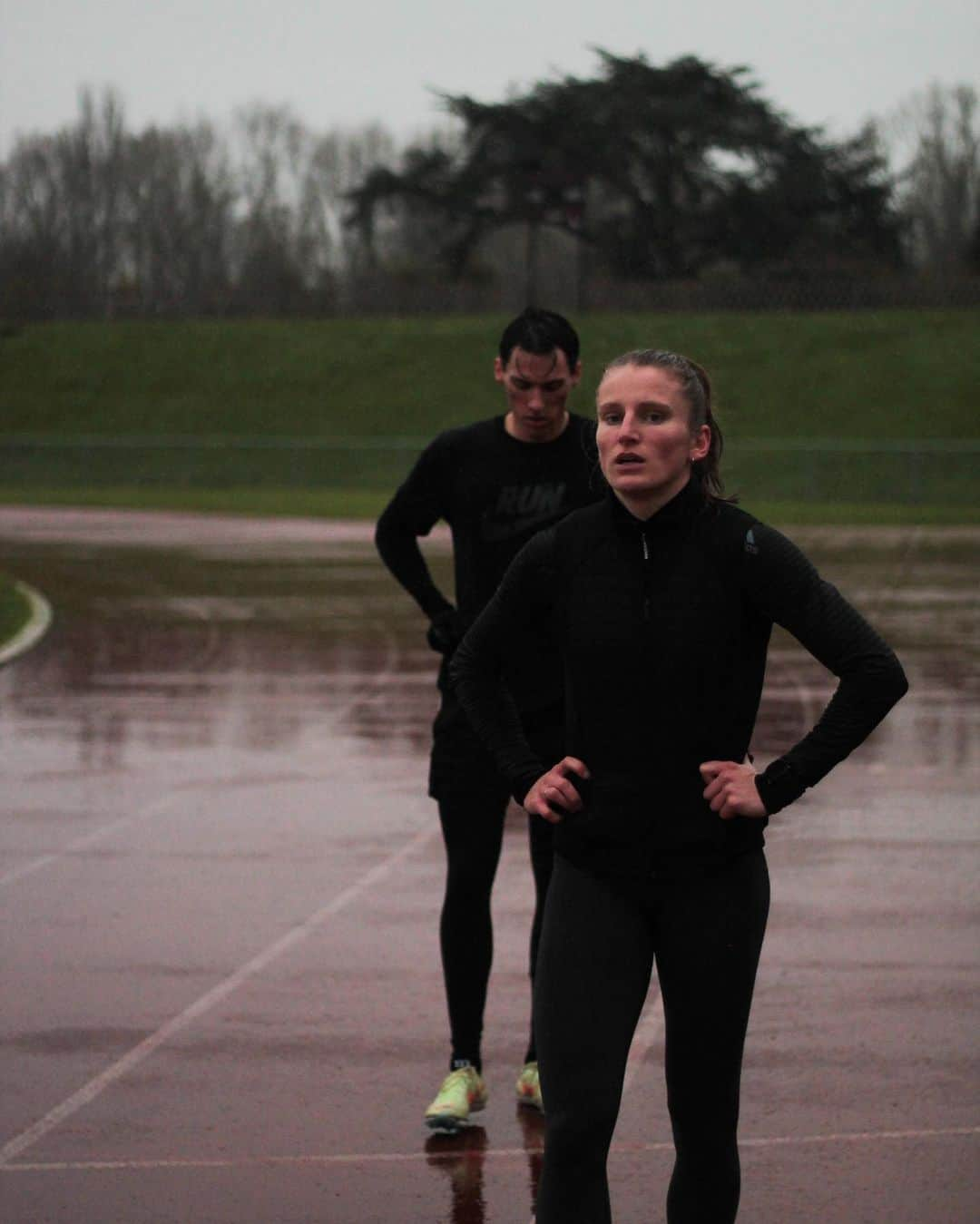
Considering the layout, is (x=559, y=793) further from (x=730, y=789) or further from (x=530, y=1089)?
(x=530, y=1089)

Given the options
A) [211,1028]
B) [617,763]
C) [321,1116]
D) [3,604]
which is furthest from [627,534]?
[3,604]

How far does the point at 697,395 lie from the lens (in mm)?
4027

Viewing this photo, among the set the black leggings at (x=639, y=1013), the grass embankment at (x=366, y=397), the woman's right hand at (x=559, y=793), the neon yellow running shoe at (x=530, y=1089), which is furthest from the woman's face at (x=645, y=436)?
the grass embankment at (x=366, y=397)

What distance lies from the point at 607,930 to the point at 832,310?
210 feet

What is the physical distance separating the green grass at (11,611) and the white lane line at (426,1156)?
13499mm

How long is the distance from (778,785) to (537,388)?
197cm

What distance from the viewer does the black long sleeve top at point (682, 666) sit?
390cm

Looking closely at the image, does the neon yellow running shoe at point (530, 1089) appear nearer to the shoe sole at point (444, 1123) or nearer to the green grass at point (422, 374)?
the shoe sole at point (444, 1123)

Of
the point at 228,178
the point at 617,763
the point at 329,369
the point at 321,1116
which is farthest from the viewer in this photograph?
the point at 228,178

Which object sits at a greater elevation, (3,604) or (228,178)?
(228,178)

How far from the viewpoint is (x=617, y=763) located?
3930 mm

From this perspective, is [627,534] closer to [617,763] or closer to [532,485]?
[617,763]

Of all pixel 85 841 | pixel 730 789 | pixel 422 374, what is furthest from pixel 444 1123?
pixel 422 374

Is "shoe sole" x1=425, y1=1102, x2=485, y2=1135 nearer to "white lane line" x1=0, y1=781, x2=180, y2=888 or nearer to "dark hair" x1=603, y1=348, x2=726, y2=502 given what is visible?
"dark hair" x1=603, y1=348, x2=726, y2=502
